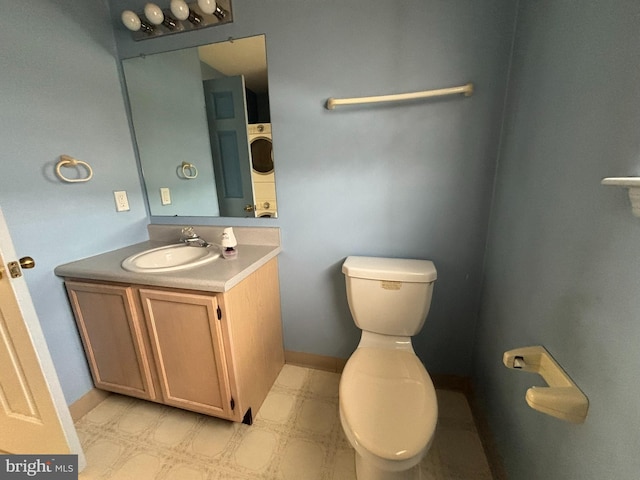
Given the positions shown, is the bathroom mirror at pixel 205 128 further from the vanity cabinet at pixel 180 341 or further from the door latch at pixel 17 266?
the door latch at pixel 17 266

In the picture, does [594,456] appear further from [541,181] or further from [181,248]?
[181,248]

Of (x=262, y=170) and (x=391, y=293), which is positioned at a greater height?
(x=262, y=170)

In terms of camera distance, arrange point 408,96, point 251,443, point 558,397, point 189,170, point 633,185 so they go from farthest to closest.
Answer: point 189,170 → point 251,443 → point 408,96 → point 558,397 → point 633,185

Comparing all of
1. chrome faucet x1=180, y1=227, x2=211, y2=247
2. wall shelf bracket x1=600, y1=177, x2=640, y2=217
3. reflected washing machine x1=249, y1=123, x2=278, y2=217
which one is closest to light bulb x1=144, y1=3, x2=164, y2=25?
reflected washing machine x1=249, y1=123, x2=278, y2=217

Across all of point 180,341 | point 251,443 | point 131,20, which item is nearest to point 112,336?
point 180,341

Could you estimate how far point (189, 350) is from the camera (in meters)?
1.13

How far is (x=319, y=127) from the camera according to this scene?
129cm

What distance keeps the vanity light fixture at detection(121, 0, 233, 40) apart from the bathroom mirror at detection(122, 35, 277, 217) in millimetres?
99

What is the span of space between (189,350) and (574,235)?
143 cm

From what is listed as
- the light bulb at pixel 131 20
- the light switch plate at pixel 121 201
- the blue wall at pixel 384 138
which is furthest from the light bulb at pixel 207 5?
the light switch plate at pixel 121 201

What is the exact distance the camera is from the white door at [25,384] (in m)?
0.87

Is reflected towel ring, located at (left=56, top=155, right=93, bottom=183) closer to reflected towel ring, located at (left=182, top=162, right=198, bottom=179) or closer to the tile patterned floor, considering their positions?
reflected towel ring, located at (left=182, top=162, right=198, bottom=179)

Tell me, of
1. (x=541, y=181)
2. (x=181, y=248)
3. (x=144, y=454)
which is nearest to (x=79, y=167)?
(x=181, y=248)

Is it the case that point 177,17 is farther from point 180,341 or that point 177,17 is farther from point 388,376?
point 388,376
